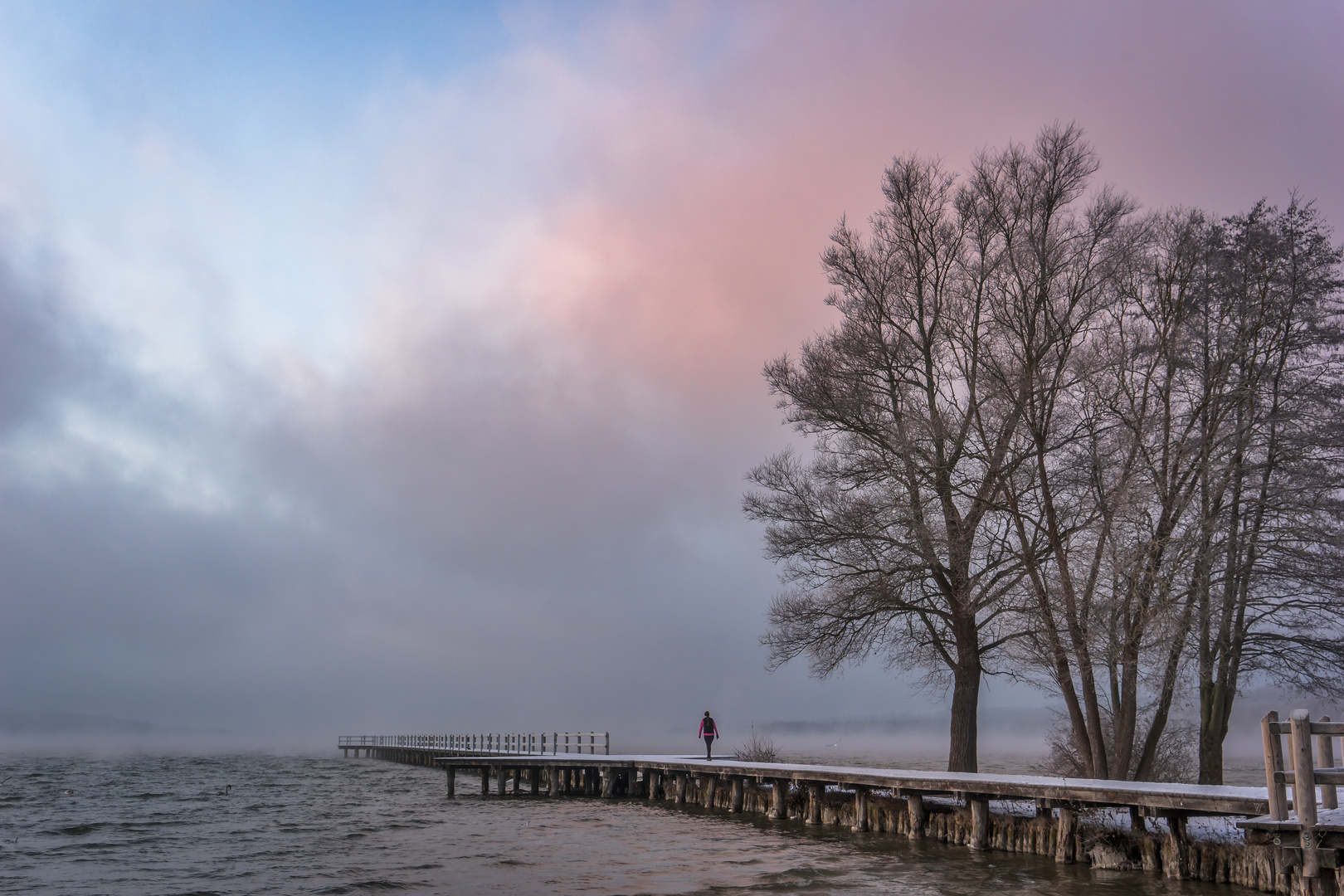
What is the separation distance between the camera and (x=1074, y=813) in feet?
49.0

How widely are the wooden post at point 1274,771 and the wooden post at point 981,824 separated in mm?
6468

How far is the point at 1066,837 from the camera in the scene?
49.1 feet

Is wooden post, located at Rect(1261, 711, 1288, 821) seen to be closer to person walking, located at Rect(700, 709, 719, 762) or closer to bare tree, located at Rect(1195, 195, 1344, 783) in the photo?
bare tree, located at Rect(1195, 195, 1344, 783)

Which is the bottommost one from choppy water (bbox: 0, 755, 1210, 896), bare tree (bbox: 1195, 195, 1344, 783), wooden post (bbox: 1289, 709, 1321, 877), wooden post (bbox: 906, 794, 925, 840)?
choppy water (bbox: 0, 755, 1210, 896)

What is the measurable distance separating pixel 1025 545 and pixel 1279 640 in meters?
5.59

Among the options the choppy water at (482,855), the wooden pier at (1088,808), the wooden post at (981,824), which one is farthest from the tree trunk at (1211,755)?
the choppy water at (482,855)

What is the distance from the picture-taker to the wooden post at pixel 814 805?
72.6 ft

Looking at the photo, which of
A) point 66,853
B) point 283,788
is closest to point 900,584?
point 66,853

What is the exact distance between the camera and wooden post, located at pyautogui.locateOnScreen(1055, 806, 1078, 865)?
14875 millimetres

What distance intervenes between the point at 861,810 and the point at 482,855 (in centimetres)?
834

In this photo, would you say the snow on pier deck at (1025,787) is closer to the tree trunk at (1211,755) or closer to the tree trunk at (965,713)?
the tree trunk at (965,713)

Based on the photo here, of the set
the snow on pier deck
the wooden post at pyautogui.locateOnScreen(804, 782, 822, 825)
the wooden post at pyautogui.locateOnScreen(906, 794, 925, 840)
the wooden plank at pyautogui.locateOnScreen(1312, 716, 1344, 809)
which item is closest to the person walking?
the snow on pier deck

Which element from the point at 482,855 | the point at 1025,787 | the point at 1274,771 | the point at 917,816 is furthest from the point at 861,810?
the point at 1274,771

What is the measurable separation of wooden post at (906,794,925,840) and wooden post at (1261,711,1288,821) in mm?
8418
